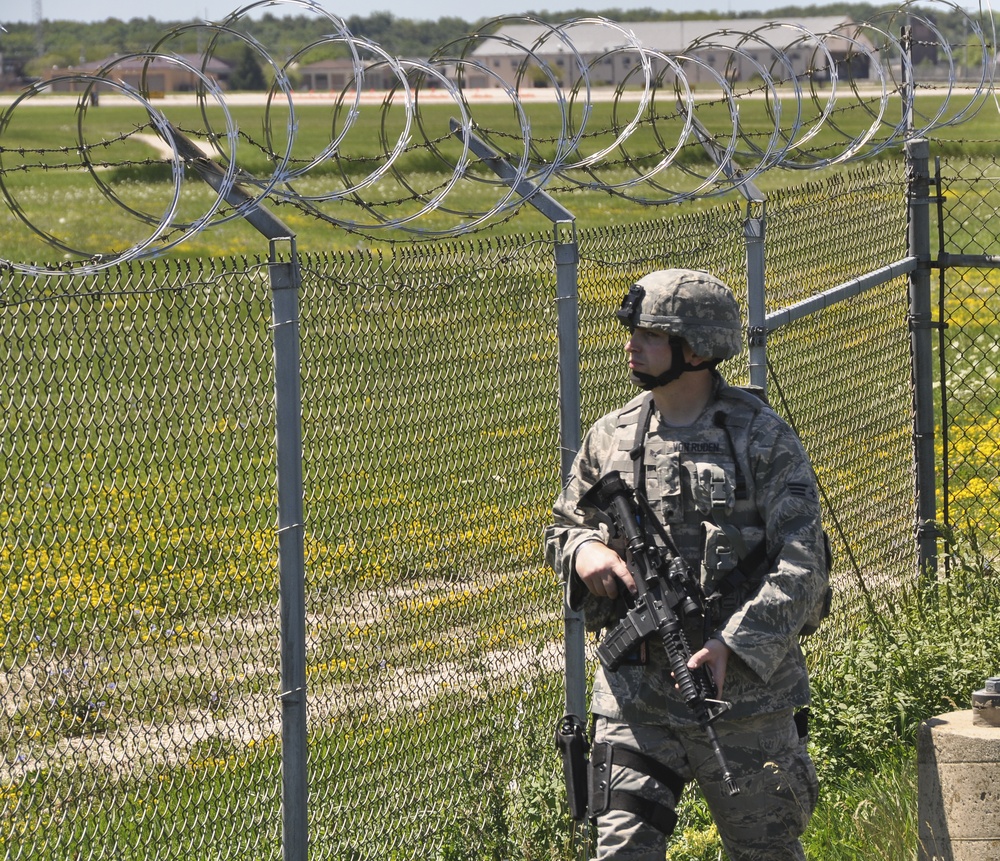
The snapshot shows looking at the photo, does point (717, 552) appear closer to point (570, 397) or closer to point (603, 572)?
point (603, 572)

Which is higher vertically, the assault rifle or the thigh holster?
the assault rifle

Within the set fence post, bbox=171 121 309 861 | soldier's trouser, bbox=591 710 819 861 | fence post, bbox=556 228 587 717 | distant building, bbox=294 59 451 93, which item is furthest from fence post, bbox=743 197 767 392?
fence post, bbox=171 121 309 861

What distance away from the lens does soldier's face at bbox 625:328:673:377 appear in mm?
3590

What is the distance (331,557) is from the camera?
4.31 m

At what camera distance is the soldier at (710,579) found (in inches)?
137

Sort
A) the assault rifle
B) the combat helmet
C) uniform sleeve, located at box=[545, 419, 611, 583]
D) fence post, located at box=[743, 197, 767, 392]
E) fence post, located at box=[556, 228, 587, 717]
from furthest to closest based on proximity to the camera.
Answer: fence post, located at box=[743, 197, 767, 392]
fence post, located at box=[556, 228, 587, 717]
uniform sleeve, located at box=[545, 419, 611, 583]
the combat helmet
the assault rifle

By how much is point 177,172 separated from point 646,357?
1.25m

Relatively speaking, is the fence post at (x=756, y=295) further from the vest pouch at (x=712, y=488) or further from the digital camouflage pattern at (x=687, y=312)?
the vest pouch at (x=712, y=488)

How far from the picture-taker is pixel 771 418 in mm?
3611

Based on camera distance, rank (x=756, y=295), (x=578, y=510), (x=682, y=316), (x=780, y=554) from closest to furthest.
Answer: (x=780, y=554), (x=682, y=316), (x=578, y=510), (x=756, y=295)

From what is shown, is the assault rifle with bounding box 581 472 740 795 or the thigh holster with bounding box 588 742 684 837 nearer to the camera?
the assault rifle with bounding box 581 472 740 795

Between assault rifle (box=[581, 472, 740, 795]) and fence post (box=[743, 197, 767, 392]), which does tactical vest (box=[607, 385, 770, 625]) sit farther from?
fence post (box=[743, 197, 767, 392])

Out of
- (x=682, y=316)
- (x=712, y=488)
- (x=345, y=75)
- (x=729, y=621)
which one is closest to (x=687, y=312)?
→ (x=682, y=316)

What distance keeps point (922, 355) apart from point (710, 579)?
12.4 ft
